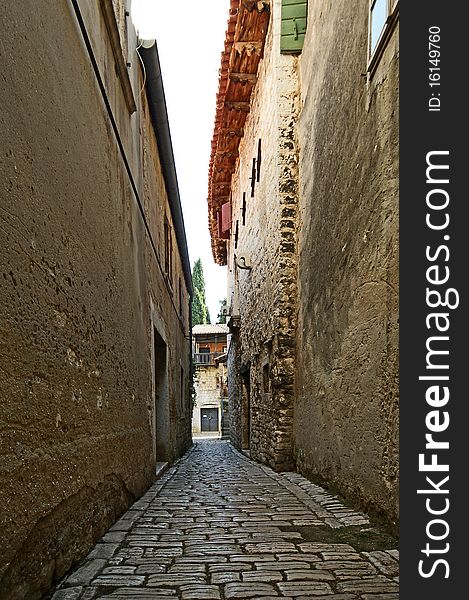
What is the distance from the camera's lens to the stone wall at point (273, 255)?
25.2 ft

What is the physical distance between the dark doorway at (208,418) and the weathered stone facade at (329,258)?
81.9 ft

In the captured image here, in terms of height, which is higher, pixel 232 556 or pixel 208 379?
pixel 232 556

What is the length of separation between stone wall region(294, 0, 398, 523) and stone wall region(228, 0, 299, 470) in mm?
389

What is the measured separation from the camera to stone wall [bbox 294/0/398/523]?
12.7ft

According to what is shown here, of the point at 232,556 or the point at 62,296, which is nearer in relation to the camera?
the point at 62,296

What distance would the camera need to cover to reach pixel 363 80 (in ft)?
15.1

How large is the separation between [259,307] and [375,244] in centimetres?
602

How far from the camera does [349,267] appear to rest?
4.90 m

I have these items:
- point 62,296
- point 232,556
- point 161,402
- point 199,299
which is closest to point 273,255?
point 161,402

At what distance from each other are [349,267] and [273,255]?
12.1 ft

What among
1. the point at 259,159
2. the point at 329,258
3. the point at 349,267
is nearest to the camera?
the point at 349,267

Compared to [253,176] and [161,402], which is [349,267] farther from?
[253,176]

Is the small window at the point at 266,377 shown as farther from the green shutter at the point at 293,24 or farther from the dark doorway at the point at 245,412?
the green shutter at the point at 293,24

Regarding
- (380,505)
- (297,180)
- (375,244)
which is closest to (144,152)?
(297,180)
